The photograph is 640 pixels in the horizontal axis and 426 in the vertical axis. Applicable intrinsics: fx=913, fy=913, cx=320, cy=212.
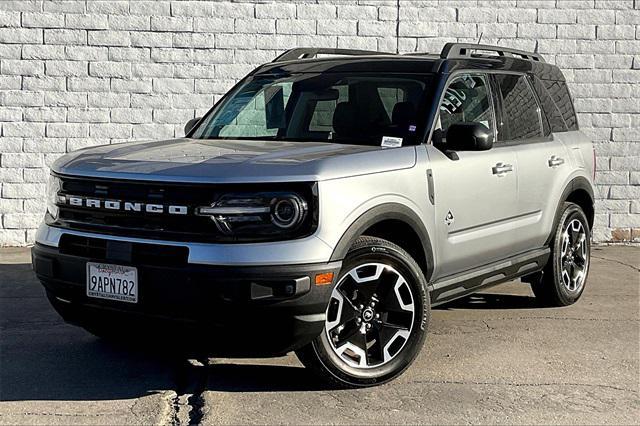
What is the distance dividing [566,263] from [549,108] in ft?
3.90

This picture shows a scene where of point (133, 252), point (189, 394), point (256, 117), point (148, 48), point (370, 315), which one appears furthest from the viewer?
point (148, 48)

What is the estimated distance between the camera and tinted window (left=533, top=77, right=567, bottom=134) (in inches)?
270

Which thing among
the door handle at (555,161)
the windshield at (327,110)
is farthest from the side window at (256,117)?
the door handle at (555,161)

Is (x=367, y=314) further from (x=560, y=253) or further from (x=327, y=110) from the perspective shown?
(x=560, y=253)

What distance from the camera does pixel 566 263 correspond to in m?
6.98

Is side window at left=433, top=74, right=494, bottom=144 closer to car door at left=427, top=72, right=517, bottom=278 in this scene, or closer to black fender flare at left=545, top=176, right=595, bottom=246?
car door at left=427, top=72, right=517, bottom=278

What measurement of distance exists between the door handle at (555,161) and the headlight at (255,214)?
9.25 feet

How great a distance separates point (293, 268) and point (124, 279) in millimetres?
877

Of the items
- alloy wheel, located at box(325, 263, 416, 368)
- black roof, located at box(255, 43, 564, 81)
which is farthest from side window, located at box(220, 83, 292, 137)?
alloy wheel, located at box(325, 263, 416, 368)

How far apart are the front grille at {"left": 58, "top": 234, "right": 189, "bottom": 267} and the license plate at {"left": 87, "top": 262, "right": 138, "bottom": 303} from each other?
0.05m

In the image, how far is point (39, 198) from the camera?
30.9ft

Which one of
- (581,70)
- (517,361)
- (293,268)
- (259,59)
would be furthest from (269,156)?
(581,70)

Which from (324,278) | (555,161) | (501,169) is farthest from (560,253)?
(324,278)

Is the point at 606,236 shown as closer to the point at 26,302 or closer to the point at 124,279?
the point at 26,302
